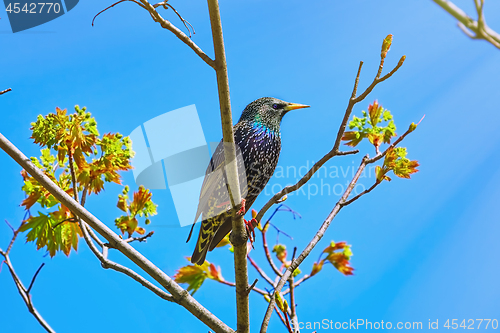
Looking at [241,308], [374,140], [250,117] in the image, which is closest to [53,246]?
[241,308]

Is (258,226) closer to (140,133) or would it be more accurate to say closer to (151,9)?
(140,133)

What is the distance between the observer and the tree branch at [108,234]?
7.84 feet

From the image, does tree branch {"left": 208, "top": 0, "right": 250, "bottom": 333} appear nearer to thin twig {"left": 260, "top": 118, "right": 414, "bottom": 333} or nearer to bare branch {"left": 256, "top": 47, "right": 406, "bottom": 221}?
thin twig {"left": 260, "top": 118, "right": 414, "bottom": 333}

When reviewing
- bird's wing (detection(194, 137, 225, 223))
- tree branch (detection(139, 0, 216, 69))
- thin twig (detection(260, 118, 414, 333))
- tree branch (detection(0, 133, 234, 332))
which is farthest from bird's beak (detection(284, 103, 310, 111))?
tree branch (detection(0, 133, 234, 332))

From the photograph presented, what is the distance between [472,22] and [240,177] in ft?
7.88

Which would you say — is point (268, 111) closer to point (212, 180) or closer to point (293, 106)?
point (293, 106)

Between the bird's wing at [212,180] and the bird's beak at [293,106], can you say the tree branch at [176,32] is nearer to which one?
the bird's wing at [212,180]

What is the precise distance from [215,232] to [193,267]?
13.7 inches

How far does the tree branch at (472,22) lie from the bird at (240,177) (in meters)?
2.24

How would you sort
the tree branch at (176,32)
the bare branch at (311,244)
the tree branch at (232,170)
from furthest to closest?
1. the bare branch at (311,244)
2. the tree branch at (232,170)
3. the tree branch at (176,32)

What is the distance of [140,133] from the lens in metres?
2.75

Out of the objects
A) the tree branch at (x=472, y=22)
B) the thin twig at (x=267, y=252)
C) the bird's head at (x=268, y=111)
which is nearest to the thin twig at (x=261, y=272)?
the thin twig at (x=267, y=252)

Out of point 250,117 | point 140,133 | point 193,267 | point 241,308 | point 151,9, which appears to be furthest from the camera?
point 250,117

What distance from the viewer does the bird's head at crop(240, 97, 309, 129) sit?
367 cm
